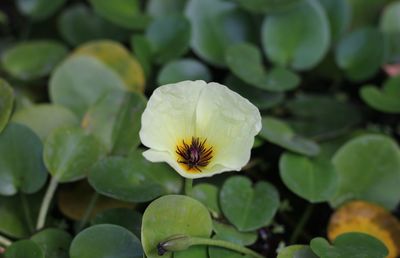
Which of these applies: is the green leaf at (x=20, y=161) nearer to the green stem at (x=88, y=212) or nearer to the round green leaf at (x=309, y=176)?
the green stem at (x=88, y=212)

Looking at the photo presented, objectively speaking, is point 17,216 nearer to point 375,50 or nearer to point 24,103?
point 24,103

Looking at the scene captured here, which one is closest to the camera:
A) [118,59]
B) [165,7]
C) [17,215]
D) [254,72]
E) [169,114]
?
[169,114]

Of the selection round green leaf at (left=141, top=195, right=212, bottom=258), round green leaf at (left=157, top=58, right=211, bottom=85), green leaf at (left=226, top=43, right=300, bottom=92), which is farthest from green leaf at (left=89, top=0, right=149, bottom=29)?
round green leaf at (left=141, top=195, right=212, bottom=258)

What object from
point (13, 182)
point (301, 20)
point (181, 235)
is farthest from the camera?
point (301, 20)

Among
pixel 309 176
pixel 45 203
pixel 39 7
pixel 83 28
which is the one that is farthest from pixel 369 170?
pixel 39 7

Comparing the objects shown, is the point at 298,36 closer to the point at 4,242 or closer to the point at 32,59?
the point at 32,59

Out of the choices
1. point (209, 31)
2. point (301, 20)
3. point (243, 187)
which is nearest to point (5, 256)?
point (243, 187)

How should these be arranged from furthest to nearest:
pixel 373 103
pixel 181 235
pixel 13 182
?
1. pixel 373 103
2. pixel 13 182
3. pixel 181 235
